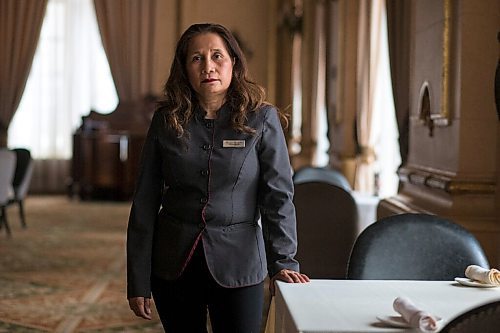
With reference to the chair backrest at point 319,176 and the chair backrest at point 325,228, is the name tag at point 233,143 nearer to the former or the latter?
the chair backrest at point 325,228

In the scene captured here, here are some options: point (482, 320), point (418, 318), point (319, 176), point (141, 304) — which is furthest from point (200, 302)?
point (319, 176)

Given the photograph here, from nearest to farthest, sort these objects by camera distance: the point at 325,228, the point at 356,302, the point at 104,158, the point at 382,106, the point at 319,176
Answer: the point at 356,302, the point at 325,228, the point at 319,176, the point at 382,106, the point at 104,158

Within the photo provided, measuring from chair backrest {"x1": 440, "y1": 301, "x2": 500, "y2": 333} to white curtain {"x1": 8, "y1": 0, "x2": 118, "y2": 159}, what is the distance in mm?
13244

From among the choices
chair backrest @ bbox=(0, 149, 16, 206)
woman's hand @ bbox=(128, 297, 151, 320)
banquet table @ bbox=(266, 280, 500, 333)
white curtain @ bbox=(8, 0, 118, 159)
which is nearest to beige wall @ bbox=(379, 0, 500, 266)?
banquet table @ bbox=(266, 280, 500, 333)

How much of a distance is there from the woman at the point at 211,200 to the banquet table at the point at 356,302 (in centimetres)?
11

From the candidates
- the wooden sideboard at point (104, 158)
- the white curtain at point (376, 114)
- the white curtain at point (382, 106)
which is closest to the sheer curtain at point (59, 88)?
the wooden sideboard at point (104, 158)

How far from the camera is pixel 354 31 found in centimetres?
870

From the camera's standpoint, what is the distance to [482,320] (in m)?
1.62

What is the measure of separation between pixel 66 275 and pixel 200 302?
4.67 metres

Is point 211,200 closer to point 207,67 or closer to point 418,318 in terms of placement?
point 207,67

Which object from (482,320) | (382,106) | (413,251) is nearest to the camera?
(482,320)

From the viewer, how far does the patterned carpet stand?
5.34 meters

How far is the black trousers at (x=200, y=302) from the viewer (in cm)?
255

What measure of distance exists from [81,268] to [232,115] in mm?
5104
